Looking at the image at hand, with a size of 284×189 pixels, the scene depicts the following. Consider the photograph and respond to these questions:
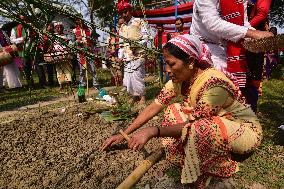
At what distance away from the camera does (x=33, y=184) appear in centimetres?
307

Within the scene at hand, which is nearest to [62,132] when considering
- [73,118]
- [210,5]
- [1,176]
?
[73,118]

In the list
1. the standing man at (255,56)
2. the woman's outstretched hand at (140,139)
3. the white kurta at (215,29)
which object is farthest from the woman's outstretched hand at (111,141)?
the standing man at (255,56)

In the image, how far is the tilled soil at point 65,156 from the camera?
3068 mm

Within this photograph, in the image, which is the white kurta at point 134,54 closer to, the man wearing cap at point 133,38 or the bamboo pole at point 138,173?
the man wearing cap at point 133,38

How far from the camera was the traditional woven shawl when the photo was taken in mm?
2475

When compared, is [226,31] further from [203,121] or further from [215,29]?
[203,121]

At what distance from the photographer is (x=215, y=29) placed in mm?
2445

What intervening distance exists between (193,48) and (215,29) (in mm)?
504

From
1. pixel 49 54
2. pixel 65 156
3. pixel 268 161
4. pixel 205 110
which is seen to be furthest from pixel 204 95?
pixel 65 156

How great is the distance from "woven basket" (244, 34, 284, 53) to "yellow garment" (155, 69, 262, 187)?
0.35m

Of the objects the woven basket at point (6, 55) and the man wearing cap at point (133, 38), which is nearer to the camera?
the woven basket at point (6, 55)

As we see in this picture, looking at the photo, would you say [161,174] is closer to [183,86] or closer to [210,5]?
[183,86]

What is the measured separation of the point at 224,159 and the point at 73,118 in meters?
3.45

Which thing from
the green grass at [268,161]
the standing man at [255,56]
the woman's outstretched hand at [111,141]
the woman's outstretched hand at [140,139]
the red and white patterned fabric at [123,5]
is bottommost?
the green grass at [268,161]
